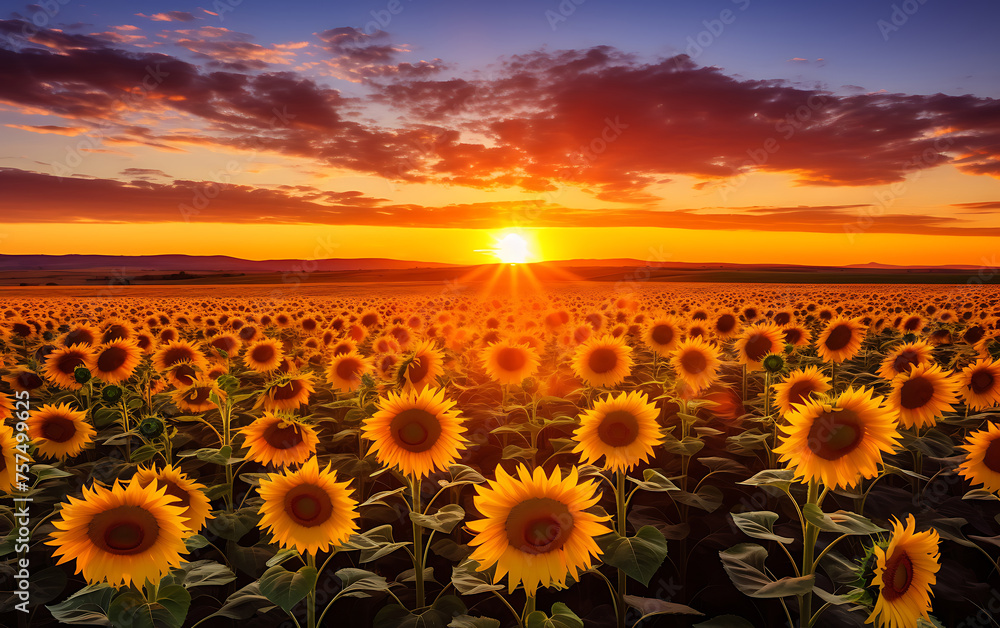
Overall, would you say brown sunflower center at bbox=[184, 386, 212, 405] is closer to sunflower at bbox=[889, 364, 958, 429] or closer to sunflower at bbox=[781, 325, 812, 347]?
sunflower at bbox=[889, 364, 958, 429]

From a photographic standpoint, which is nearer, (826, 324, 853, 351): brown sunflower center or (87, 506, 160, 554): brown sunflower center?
(87, 506, 160, 554): brown sunflower center

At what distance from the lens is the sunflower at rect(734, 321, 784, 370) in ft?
27.6

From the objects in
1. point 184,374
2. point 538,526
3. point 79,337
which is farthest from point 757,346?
point 79,337

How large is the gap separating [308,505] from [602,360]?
489 cm

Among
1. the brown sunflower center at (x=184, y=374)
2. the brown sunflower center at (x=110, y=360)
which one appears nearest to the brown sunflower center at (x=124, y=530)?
the brown sunflower center at (x=184, y=374)

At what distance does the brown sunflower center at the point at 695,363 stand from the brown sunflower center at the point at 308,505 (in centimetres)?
573

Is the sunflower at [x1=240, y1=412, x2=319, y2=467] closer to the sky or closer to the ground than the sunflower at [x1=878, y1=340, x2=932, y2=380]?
closer to the ground

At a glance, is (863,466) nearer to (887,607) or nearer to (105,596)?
(887,607)

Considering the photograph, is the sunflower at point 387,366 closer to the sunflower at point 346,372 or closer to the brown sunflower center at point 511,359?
the sunflower at point 346,372

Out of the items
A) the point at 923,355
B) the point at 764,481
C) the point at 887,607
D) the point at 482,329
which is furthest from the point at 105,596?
the point at 482,329

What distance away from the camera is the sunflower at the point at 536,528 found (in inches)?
120

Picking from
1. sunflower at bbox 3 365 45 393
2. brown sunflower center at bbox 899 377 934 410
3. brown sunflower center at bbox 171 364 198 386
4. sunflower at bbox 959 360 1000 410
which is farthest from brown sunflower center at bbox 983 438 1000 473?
sunflower at bbox 3 365 45 393

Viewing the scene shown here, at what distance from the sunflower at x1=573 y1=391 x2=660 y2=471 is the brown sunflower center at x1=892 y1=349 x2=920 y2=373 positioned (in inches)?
187

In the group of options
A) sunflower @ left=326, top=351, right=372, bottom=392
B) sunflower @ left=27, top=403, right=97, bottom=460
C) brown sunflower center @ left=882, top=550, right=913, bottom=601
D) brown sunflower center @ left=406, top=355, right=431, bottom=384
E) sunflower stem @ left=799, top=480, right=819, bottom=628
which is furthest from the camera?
sunflower @ left=326, top=351, right=372, bottom=392
